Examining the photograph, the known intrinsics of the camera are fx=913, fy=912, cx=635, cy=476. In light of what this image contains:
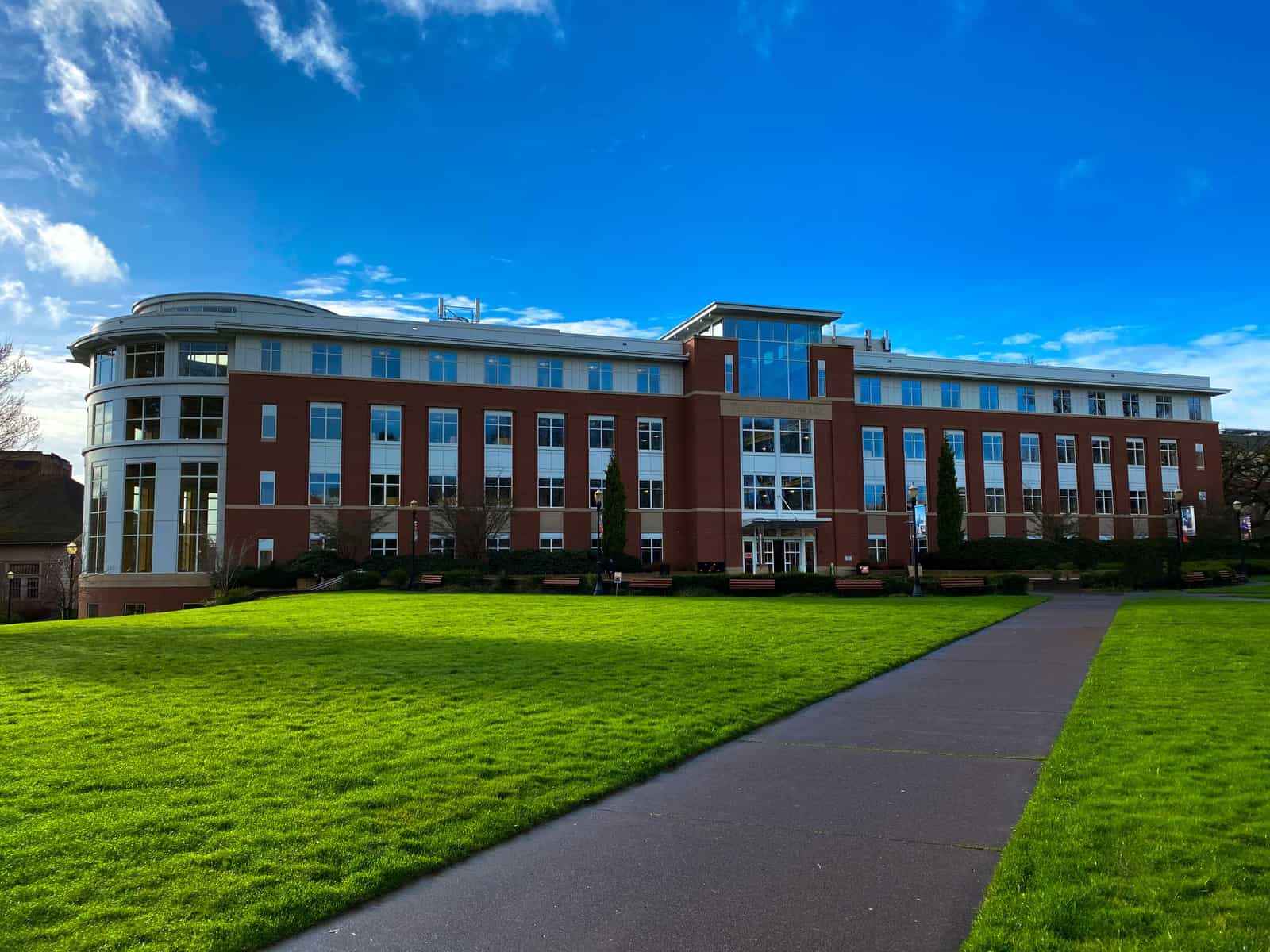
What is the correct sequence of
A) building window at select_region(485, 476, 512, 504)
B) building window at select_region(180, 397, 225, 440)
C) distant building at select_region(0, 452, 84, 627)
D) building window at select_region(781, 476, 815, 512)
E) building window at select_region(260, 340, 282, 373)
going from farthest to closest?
distant building at select_region(0, 452, 84, 627) → building window at select_region(781, 476, 815, 512) → building window at select_region(485, 476, 512, 504) → building window at select_region(180, 397, 225, 440) → building window at select_region(260, 340, 282, 373)

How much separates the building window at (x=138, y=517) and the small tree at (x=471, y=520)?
14672 mm

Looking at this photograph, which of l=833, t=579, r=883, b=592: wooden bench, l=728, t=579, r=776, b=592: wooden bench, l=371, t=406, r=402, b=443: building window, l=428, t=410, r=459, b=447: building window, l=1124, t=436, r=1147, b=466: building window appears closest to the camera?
l=728, t=579, r=776, b=592: wooden bench

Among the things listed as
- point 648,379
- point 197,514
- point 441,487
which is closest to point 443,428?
point 441,487

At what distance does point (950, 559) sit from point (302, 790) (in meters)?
50.0

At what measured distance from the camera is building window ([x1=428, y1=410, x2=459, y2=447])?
1991 inches

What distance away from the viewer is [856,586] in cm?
3291

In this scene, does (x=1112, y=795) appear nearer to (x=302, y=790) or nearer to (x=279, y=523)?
(x=302, y=790)

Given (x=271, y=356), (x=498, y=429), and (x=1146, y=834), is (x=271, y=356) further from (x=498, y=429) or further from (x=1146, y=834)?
(x=1146, y=834)

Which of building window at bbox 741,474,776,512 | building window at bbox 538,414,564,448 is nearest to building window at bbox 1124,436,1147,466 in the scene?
building window at bbox 741,474,776,512

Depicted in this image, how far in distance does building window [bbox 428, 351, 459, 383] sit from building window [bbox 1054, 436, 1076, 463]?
41.4 m

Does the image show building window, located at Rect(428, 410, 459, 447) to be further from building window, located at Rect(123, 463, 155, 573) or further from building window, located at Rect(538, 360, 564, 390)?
building window, located at Rect(123, 463, 155, 573)

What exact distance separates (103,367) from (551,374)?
24.8 meters

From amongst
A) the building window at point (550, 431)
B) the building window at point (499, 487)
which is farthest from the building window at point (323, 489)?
the building window at point (550, 431)

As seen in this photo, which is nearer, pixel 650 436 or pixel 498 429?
pixel 498 429
